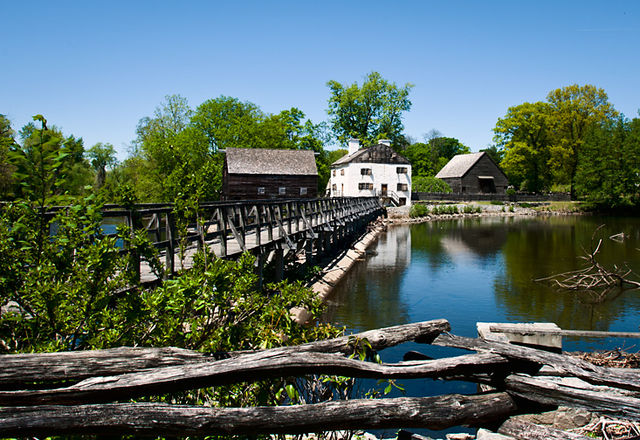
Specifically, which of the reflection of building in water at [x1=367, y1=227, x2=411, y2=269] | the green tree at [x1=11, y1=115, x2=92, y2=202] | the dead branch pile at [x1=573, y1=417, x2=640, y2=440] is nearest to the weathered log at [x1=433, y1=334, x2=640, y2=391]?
the dead branch pile at [x1=573, y1=417, x2=640, y2=440]

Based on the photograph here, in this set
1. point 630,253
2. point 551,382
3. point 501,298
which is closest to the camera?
point 551,382

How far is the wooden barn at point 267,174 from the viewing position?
46844mm

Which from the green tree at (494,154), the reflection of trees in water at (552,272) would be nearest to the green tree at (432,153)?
the green tree at (494,154)

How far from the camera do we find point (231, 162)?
4675 cm

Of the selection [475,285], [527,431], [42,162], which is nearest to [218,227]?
[42,162]

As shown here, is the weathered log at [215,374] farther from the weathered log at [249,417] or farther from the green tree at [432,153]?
the green tree at [432,153]

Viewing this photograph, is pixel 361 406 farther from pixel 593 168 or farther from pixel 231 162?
pixel 593 168

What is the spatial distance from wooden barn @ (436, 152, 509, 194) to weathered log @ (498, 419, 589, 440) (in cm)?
6663

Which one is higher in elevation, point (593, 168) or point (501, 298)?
point (593, 168)

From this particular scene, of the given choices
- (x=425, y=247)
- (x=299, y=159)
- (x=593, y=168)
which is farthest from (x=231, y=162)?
(x=593, y=168)

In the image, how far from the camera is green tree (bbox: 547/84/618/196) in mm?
61938

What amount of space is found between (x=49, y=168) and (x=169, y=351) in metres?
1.57

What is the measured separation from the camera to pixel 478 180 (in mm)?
67875

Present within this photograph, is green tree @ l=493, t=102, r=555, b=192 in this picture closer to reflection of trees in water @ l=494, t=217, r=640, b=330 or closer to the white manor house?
the white manor house
